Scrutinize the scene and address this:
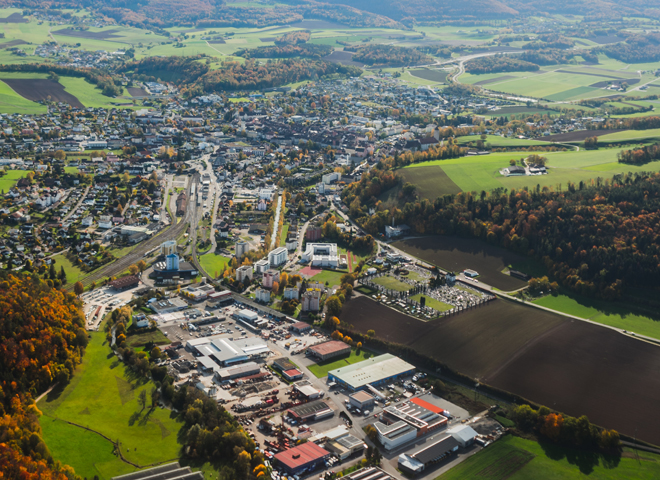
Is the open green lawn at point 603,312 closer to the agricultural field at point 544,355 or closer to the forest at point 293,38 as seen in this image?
the agricultural field at point 544,355

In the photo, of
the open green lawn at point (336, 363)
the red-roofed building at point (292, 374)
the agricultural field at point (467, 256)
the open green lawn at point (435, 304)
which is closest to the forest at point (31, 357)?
the red-roofed building at point (292, 374)

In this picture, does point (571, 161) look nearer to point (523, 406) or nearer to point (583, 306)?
point (583, 306)

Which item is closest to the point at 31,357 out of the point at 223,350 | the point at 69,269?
the point at 223,350

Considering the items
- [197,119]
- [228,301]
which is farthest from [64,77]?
[228,301]

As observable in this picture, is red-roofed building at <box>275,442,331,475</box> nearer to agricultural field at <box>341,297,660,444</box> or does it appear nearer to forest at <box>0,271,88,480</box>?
forest at <box>0,271,88,480</box>

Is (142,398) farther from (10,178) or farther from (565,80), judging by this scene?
(565,80)

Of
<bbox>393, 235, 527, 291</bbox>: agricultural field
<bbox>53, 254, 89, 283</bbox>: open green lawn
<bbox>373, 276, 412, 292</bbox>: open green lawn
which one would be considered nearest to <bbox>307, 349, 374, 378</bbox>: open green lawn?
<bbox>373, 276, 412, 292</bbox>: open green lawn
